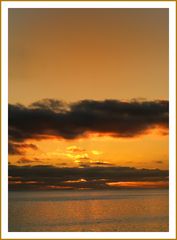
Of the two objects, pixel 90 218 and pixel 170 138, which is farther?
pixel 90 218

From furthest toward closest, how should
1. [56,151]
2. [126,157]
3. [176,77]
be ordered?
[56,151]
[126,157]
[176,77]

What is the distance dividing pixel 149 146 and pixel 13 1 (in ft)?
18.2

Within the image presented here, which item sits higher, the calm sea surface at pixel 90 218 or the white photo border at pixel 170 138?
the white photo border at pixel 170 138

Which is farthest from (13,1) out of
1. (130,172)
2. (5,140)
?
(130,172)

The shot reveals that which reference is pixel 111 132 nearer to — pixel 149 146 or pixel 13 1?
pixel 149 146

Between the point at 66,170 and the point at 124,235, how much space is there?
1059 cm

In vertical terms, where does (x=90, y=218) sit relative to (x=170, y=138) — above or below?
below

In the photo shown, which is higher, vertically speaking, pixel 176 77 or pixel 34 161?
pixel 176 77

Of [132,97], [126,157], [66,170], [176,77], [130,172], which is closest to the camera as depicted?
[176,77]

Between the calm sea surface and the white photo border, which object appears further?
the calm sea surface

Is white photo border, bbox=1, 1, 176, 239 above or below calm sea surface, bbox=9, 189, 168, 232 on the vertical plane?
above

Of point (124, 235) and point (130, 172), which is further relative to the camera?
point (130, 172)

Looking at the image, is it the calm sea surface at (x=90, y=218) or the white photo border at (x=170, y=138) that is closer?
the white photo border at (x=170, y=138)

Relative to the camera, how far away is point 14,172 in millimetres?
10750
